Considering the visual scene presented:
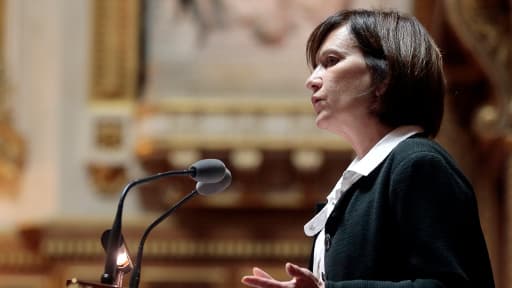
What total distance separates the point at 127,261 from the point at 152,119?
4.23 meters

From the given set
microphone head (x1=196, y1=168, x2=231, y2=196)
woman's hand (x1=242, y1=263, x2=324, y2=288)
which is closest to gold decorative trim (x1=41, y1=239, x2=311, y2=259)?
microphone head (x1=196, y1=168, x2=231, y2=196)

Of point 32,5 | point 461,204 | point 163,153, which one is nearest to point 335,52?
point 461,204

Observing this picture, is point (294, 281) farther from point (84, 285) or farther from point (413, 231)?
point (84, 285)

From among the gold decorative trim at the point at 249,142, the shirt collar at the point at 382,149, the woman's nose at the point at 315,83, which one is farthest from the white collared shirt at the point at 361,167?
the gold decorative trim at the point at 249,142

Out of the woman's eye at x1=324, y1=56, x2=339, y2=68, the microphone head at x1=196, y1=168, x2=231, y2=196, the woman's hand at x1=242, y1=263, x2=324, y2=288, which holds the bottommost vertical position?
the woman's hand at x1=242, y1=263, x2=324, y2=288

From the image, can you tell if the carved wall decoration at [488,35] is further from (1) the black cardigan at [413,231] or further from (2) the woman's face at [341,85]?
(1) the black cardigan at [413,231]

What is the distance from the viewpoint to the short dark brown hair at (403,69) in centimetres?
251

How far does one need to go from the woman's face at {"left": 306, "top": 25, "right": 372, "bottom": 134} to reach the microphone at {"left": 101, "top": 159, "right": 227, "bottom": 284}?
0.82 feet

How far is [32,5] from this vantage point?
739 cm

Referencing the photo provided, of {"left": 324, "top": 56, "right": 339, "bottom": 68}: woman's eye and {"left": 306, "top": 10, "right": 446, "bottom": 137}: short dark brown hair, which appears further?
{"left": 324, "top": 56, "right": 339, "bottom": 68}: woman's eye

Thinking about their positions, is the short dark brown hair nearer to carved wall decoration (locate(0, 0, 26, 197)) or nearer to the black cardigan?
the black cardigan

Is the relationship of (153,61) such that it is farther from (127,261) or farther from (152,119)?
(127,261)

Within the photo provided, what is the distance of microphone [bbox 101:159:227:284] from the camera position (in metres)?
2.55

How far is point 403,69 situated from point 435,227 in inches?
11.8
